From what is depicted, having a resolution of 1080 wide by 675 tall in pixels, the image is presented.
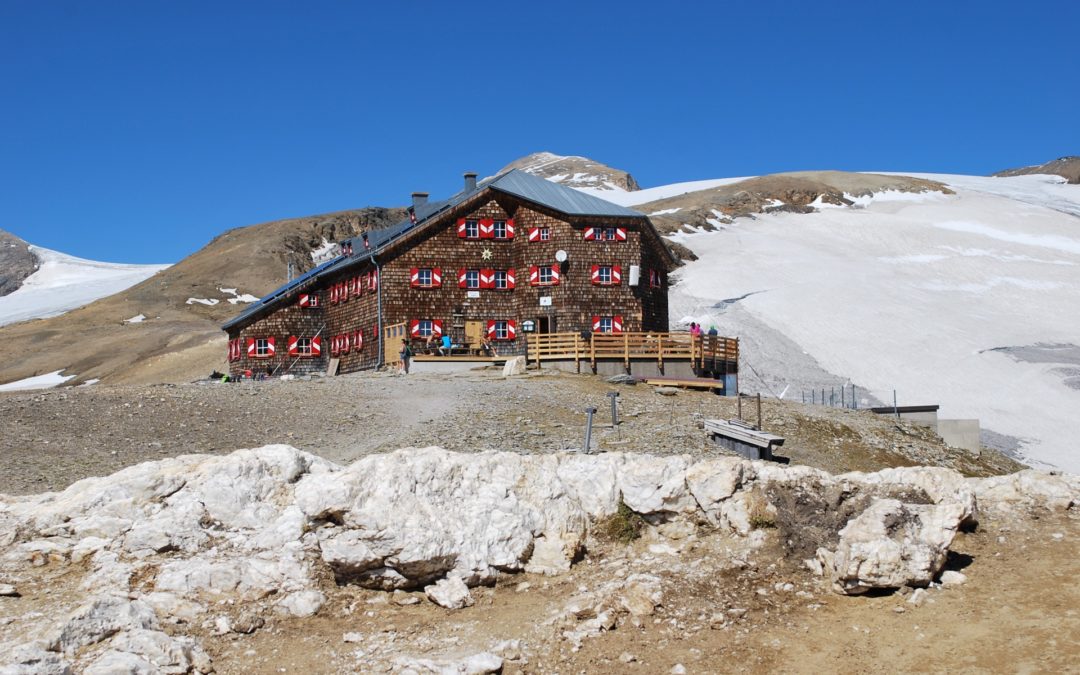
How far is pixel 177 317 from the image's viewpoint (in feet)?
326

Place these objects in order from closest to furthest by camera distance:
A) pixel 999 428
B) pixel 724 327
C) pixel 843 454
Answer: pixel 843 454 < pixel 999 428 < pixel 724 327

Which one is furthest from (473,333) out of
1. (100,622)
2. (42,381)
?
(42,381)

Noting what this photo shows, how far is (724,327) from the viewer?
67.1 meters

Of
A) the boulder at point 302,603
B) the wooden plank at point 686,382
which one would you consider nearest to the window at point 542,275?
the wooden plank at point 686,382

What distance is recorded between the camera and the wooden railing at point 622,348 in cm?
4006

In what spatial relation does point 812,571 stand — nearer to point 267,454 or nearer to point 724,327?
point 267,454

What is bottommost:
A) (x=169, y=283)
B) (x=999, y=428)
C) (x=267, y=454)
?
(x=999, y=428)

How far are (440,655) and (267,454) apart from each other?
397 cm

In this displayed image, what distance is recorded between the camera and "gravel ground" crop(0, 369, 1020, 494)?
22.9 m

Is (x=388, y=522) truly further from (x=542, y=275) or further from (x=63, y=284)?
(x=63, y=284)

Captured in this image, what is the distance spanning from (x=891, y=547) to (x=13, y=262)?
605 ft

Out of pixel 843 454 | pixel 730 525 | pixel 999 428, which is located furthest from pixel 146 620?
pixel 999 428

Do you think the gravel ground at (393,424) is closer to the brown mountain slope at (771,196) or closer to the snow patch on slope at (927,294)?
the snow patch on slope at (927,294)

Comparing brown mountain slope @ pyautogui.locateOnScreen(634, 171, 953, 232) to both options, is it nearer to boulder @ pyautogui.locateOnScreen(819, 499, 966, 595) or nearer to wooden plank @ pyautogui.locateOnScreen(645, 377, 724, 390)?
wooden plank @ pyautogui.locateOnScreen(645, 377, 724, 390)
